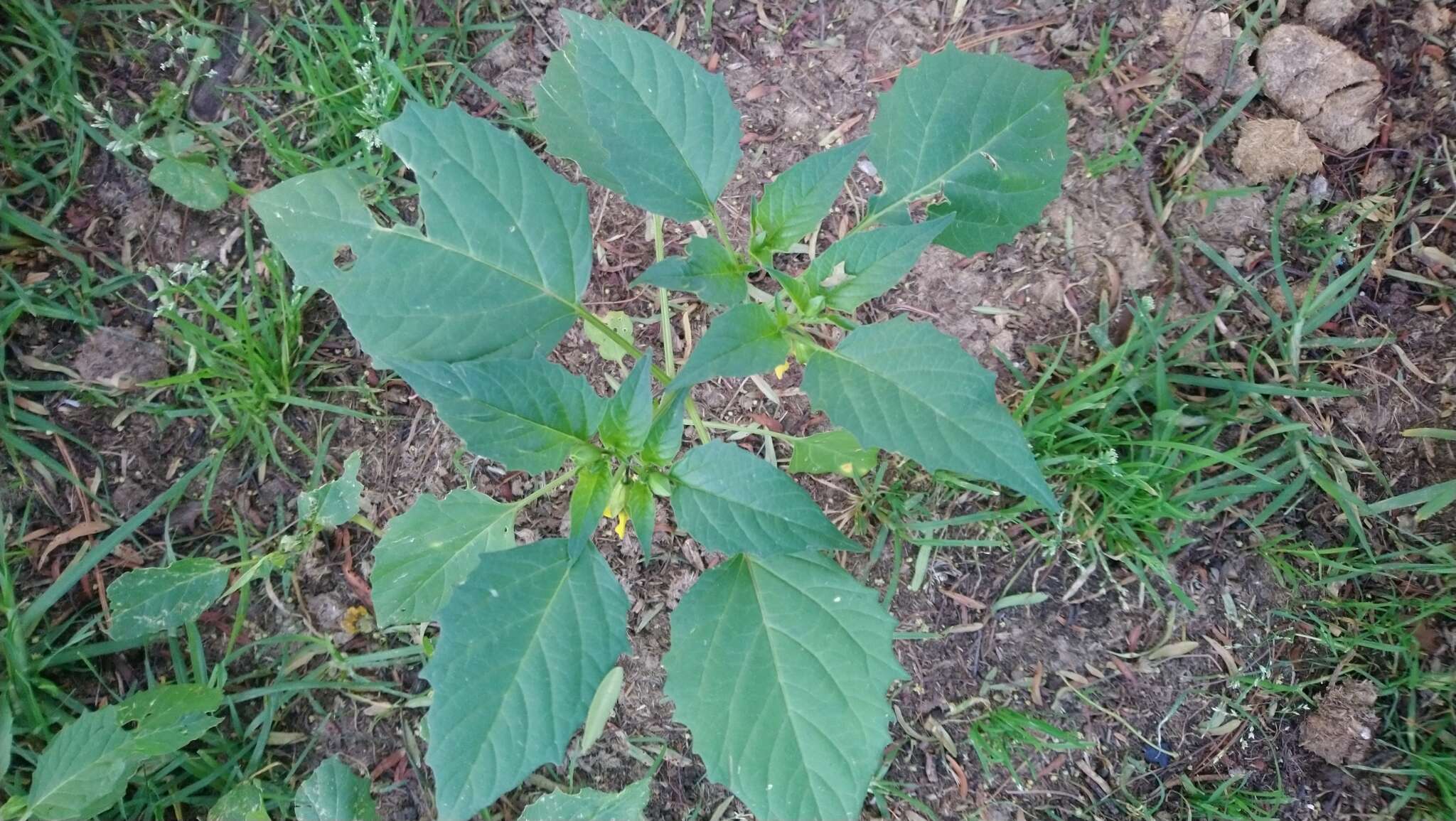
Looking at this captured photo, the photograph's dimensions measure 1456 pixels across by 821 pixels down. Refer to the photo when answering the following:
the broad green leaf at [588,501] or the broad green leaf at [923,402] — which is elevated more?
the broad green leaf at [923,402]

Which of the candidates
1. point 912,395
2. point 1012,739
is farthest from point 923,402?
point 1012,739

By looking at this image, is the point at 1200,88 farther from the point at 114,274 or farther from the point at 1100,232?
the point at 114,274

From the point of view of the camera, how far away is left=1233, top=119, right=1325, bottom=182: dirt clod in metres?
2.81

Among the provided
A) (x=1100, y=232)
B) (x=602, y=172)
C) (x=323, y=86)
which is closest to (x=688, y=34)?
(x=602, y=172)

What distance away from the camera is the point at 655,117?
6.95 ft

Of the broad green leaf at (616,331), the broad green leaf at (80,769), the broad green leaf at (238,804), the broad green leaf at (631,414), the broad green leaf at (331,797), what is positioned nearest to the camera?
the broad green leaf at (631,414)

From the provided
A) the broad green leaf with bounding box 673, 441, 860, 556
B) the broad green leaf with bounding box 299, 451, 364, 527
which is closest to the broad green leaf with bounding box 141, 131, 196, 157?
the broad green leaf with bounding box 299, 451, 364, 527

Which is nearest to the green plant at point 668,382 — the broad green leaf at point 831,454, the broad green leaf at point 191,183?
the broad green leaf at point 831,454

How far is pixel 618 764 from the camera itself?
273cm

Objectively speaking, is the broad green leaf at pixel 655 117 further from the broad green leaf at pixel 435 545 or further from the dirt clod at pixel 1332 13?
the dirt clod at pixel 1332 13

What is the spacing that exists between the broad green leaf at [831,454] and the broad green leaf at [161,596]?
5.49ft

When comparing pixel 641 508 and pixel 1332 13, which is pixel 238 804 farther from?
pixel 1332 13

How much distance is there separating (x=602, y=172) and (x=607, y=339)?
21.7 inches

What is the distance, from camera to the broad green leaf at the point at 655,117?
6.84 feet
